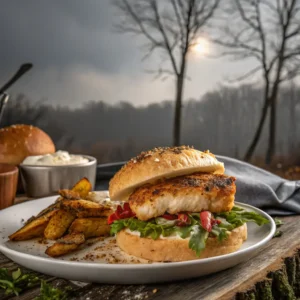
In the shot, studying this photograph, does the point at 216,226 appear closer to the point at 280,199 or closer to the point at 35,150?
the point at 280,199

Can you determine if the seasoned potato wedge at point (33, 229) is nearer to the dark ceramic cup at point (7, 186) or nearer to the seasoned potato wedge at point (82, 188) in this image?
the seasoned potato wedge at point (82, 188)

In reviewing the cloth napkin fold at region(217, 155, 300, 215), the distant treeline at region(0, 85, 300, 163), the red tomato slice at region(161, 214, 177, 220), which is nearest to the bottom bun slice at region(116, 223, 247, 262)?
the red tomato slice at region(161, 214, 177, 220)

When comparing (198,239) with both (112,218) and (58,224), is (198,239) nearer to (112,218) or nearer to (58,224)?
(112,218)

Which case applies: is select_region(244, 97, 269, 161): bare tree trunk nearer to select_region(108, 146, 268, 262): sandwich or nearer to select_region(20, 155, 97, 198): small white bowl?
select_region(20, 155, 97, 198): small white bowl

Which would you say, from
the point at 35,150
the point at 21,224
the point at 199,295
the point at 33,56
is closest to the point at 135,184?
the point at 199,295

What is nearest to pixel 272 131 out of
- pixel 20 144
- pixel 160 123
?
pixel 160 123

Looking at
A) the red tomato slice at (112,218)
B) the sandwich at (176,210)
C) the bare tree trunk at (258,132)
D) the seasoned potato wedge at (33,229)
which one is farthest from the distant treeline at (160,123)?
Answer: the sandwich at (176,210)
